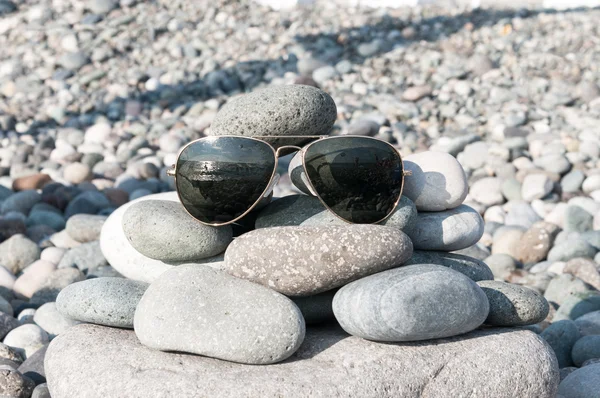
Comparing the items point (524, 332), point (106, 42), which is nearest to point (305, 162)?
point (524, 332)

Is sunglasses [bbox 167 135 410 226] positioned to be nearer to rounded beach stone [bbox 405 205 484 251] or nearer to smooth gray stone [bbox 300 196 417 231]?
smooth gray stone [bbox 300 196 417 231]

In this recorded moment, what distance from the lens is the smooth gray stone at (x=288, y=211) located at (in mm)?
2711

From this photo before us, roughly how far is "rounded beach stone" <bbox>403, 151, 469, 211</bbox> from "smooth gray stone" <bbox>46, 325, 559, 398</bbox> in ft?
1.90

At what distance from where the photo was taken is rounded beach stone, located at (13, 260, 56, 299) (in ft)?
15.7

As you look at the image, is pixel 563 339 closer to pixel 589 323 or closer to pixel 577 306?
pixel 589 323

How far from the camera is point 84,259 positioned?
5031 mm

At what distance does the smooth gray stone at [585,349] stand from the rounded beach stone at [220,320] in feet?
6.06

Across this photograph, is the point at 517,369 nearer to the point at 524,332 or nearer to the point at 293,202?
the point at 524,332

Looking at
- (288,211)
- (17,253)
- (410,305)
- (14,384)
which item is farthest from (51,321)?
(410,305)

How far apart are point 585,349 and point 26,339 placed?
113 inches

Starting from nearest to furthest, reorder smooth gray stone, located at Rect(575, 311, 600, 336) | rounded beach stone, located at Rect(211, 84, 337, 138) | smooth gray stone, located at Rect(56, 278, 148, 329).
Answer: smooth gray stone, located at Rect(56, 278, 148, 329) < rounded beach stone, located at Rect(211, 84, 337, 138) < smooth gray stone, located at Rect(575, 311, 600, 336)

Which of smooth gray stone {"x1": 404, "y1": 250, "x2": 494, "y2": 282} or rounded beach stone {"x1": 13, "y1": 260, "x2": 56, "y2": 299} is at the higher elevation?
smooth gray stone {"x1": 404, "y1": 250, "x2": 494, "y2": 282}

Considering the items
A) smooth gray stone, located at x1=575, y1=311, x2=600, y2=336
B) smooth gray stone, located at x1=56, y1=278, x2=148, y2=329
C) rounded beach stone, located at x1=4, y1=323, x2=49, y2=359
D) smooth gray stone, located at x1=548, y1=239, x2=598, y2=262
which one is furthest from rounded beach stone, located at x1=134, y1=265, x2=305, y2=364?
smooth gray stone, located at x1=548, y1=239, x2=598, y2=262

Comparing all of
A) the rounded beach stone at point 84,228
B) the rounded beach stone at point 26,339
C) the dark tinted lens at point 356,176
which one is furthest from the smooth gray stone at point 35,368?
the rounded beach stone at point 84,228
